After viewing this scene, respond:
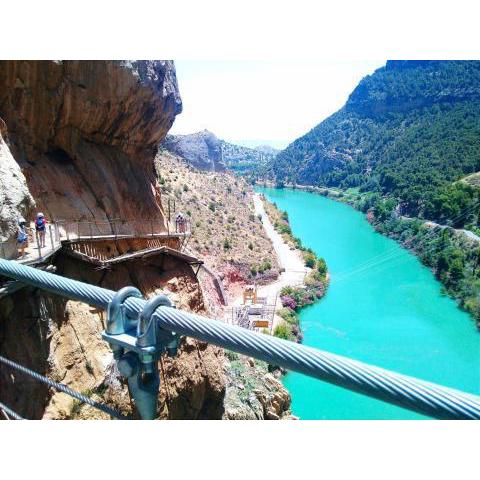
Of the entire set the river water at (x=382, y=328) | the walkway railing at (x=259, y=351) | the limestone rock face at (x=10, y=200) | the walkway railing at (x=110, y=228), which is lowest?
the river water at (x=382, y=328)

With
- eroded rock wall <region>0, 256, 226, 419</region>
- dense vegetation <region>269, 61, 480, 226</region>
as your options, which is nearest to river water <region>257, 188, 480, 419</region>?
dense vegetation <region>269, 61, 480, 226</region>

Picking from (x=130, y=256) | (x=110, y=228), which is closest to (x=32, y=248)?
(x=130, y=256)

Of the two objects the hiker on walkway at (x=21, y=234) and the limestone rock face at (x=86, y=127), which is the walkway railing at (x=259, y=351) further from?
the limestone rock face at (x=86, y=127)

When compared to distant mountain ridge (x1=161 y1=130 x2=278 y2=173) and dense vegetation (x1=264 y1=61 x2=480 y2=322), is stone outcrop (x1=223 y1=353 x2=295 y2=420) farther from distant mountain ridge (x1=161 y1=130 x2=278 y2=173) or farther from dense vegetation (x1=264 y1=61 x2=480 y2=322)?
distant mountain ridge (x1=161 y1=130 x2=278 y2=173)

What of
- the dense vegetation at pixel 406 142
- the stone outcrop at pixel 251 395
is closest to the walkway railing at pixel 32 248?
the stone outcrop at pixel 251 395

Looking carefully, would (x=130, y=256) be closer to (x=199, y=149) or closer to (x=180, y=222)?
(x=180, y=222)

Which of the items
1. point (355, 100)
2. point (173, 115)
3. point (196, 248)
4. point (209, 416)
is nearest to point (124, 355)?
point (209, 416)
